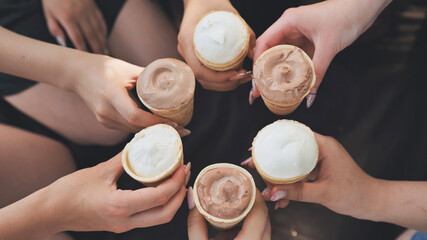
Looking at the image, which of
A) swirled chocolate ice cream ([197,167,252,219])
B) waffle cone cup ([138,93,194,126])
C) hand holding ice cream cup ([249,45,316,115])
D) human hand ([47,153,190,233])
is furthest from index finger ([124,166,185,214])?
hand holding ice cream cup ([249,45,316,115])

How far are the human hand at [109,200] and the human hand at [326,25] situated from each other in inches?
36.8

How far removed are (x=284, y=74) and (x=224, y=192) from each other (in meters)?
0.66

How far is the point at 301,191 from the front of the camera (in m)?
1.53

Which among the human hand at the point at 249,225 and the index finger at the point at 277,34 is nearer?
the human hand at the point at 249,225

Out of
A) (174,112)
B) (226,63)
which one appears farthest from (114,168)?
(226,63)

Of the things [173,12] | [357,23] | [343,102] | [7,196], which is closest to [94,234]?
[7,196]

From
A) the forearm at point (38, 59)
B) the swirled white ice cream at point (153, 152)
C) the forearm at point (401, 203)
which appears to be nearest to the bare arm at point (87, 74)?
the forearm at point (38, 59)

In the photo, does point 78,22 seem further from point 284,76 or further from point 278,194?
point 278,194

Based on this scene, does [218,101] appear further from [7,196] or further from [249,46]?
[7,196]

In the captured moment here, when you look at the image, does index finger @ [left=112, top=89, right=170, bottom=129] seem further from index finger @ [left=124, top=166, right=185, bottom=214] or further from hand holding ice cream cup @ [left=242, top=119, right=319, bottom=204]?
hand holding ice cream cup @ [left=242, top=119, right=319, bottom=204]

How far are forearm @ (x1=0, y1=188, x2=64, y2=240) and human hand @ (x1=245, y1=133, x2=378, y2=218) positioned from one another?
1.10 meters

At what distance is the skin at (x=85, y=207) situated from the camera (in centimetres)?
149

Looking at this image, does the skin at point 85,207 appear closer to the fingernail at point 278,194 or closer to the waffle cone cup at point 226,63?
the fingernail at point 278,194

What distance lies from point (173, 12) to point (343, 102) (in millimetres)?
1499
